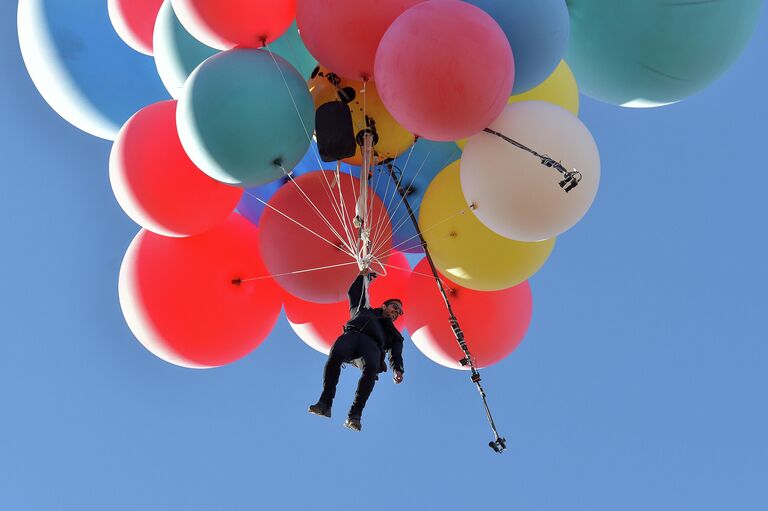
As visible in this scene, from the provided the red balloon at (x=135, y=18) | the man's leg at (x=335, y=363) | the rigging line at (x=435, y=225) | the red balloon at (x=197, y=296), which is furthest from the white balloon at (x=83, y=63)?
the man's leg at (x=335, y=363)

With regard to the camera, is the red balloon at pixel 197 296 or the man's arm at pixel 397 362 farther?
the red balloon at pixel 197 296

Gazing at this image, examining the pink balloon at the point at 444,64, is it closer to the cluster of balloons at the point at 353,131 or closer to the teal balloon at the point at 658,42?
the cluster of balloons at the point at 353,131

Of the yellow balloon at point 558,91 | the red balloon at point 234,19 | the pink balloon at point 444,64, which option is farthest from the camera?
the yellow balloon at point 558,91

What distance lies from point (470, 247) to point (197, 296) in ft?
5.75

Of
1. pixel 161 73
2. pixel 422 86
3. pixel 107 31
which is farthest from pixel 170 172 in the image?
pixel 422 86

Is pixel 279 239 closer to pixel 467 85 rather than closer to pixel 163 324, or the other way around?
pixel 163 324

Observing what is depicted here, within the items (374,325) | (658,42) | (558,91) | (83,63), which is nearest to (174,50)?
(83,63)

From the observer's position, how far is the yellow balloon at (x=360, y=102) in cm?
598

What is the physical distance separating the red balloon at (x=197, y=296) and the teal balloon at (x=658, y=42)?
2.55 m

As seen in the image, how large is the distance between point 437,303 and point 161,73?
228 cm

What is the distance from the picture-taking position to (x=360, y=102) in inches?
238

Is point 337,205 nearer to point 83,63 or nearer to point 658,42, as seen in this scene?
point 83,63

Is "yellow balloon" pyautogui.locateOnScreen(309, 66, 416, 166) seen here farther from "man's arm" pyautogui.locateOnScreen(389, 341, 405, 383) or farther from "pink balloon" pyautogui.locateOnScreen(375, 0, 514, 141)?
"man's arm" pyautogui.locateOnScreen(389, 341, 405, 383)

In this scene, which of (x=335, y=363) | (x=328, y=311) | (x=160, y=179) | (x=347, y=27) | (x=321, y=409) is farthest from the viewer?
(x=328, y=311)
